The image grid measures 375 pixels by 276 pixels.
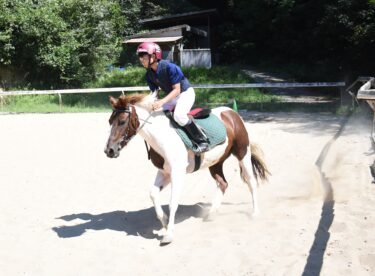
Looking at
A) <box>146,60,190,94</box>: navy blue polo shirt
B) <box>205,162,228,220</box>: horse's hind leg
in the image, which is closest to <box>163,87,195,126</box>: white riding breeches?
<box>146,60,190,94</box>: navy blue polo shirt

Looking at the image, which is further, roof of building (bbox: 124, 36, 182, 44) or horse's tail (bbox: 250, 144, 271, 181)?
roof of building (bbox: 124, 36, 182, 44)

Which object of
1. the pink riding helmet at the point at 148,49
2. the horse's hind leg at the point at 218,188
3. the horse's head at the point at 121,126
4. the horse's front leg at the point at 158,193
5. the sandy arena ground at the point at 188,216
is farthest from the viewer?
the horse's hind leg at the point at 218,188

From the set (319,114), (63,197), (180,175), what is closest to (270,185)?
(180,175)

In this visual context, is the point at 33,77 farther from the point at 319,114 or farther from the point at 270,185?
the point at 270,185

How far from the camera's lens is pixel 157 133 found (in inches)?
216

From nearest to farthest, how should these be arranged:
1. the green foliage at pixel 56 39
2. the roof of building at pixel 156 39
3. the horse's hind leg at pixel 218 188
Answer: the horse's hind leg at pixel 218 188
the green foliage at pixel 56 39
the roof of building at pixel 156 39

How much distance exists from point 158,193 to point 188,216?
2.88 feet

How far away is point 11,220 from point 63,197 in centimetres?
118

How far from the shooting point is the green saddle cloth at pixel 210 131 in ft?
18.6

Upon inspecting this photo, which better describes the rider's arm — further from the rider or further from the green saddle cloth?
the green saddle cloth

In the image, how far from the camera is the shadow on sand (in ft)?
19.0

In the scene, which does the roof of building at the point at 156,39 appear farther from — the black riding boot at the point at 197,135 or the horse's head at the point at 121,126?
the horse's head at the point at 121,126

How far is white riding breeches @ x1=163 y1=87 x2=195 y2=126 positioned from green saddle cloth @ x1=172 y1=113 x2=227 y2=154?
5.4 inches

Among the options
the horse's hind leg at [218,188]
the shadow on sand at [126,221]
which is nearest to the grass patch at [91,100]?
the horse's hind leg at [218,188]
